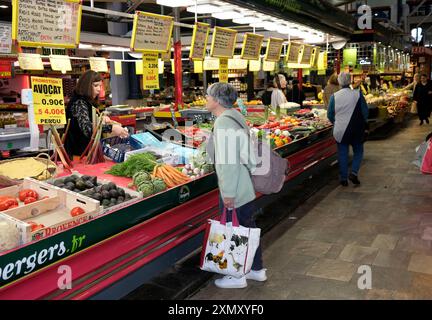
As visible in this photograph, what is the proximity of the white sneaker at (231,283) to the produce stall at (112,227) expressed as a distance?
44cm

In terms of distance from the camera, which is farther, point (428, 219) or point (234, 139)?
point (428, 219)

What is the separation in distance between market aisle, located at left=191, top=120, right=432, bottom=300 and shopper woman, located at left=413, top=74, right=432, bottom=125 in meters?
8.71

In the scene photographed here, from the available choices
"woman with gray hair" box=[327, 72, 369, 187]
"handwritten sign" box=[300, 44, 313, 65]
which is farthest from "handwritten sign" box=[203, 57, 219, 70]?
"woman with gray hair" box=[327, 72, 369, 187]

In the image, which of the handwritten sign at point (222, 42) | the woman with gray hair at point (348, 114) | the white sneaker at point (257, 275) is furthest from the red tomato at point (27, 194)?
the woman with gray hair at point (348, 114)

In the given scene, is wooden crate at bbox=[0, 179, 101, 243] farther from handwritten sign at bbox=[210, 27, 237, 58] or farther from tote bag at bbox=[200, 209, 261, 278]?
handwritten sign at bbox=[210, 27, 237, 58]

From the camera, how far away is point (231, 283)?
4051 mm

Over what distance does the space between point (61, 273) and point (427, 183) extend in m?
6.74

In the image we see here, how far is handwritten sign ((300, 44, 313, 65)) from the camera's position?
441 inches

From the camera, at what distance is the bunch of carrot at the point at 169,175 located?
13.5 ft

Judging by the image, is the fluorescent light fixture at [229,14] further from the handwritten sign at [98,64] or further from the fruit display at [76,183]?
the handwritten sign at [98,64]

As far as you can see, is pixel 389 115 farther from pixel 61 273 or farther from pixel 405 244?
pixel 61 273
